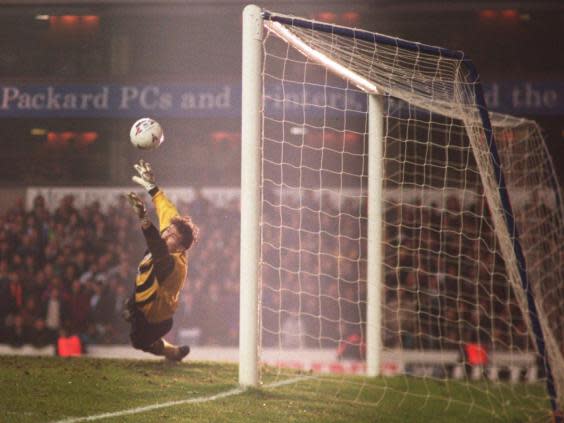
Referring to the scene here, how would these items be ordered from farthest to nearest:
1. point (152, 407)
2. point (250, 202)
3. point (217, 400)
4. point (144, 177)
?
point (144, 177), point (250, 202), point (217, 400), point (152, 407)

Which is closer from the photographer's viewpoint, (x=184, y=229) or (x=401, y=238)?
(x=184, y=229)

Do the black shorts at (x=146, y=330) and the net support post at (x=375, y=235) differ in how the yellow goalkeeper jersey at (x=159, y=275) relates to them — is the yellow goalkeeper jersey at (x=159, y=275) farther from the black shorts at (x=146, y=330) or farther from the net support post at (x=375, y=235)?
the net support post at (x=375, y=235)

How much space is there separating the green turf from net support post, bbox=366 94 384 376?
275 mm

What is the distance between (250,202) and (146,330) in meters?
1.55

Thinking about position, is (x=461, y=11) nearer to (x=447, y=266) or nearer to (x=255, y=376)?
(x=447, y=266)

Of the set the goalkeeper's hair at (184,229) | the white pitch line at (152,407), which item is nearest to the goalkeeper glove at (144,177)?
the goalkeeper's hair at (184,229)

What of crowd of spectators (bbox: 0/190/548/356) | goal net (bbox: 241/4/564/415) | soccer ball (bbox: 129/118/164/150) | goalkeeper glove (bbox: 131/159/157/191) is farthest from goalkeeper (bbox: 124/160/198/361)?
crowd of spectators (bbox: 0/190/548/356)

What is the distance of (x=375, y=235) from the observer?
222 inches

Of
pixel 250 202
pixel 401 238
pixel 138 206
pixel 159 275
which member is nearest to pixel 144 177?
pixel 138 206

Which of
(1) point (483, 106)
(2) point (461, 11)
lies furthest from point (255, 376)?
(2) point (461, 11)

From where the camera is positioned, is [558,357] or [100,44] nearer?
[558,357]

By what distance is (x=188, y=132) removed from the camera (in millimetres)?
9414

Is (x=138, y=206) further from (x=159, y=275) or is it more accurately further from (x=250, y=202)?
(x=250, y=202)

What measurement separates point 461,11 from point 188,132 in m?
3.72
